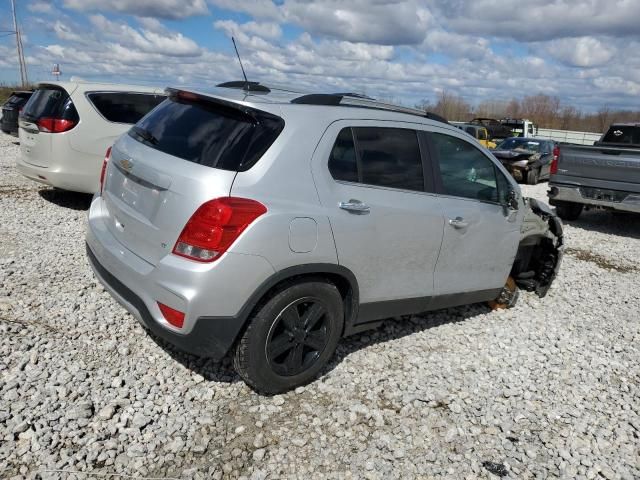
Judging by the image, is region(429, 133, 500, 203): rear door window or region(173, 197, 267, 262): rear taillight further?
region(429, 133, 500, 203): rear door window

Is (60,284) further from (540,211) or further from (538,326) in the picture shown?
(540,211)

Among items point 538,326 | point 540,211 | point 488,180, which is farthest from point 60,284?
point 540,211

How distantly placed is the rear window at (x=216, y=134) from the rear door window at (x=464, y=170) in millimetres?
1509

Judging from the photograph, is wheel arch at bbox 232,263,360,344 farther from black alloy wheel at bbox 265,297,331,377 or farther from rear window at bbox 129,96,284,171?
rear window at bbox 129,96,284,171

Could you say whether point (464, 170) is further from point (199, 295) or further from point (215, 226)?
point (199, 295)

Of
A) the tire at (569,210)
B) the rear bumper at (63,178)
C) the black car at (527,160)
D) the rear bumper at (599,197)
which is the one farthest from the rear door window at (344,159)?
the black car at (527,160)

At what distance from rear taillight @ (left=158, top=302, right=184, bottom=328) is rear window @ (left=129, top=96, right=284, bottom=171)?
84 cm

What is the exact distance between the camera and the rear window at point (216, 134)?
9.97 ft

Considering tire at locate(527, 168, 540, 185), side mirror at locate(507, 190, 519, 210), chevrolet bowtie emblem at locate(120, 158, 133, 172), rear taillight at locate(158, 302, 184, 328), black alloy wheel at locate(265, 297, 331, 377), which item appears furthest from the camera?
tire at locate(527, 168, 540, 185)

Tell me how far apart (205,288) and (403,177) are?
1672 mm

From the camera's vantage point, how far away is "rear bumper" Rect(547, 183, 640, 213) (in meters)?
8.43

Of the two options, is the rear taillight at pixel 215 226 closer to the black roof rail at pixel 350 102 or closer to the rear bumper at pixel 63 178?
the black roof rail at pixel 350 102

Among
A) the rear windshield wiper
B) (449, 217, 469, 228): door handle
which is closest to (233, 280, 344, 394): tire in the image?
(449, 217, 469, 228): door handle

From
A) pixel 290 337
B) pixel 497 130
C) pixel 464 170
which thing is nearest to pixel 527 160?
pixel 497 130
